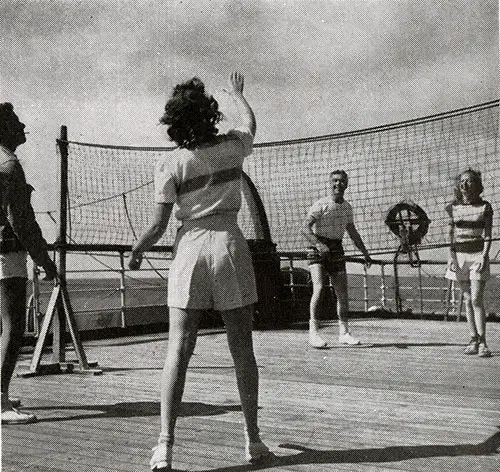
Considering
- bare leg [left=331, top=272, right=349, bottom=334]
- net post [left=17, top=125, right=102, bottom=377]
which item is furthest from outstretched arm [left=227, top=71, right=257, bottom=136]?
bare leg [left=331, top=272, right=349, bottom=334]

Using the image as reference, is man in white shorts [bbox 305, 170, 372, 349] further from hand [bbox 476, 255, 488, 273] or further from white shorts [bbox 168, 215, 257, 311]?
white shorts [bbox 168, 215, 257, 311]

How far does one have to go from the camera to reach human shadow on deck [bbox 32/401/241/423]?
11.4 feet

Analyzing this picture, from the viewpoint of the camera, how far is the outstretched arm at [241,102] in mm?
2770

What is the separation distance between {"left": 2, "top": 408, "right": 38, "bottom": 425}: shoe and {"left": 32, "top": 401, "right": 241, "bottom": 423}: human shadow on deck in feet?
0.22

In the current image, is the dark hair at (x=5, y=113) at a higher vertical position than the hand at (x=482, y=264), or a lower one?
higher

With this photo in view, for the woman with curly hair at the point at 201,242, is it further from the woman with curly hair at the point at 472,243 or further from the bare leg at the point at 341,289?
the bare leg at the point at 341,289

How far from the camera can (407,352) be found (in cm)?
584

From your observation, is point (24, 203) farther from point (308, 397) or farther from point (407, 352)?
point (407, 352)

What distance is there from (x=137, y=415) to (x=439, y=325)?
550cm

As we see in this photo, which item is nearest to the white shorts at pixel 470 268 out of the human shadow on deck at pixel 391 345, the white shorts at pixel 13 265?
the human shadow on deck at pixel 391 345

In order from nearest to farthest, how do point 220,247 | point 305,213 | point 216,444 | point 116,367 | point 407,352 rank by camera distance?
1. point 220,247
2. point 216,444
3. point 116,367
4. point 407,352
5. point 305,213

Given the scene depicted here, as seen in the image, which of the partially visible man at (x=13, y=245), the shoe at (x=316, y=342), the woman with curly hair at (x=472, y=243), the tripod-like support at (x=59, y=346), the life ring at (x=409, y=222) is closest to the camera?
the partially visible man at (x=13, y=245)

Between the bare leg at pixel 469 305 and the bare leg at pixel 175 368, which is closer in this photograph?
the bare leg at pixel 175 368

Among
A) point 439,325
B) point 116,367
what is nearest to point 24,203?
point 116,367
